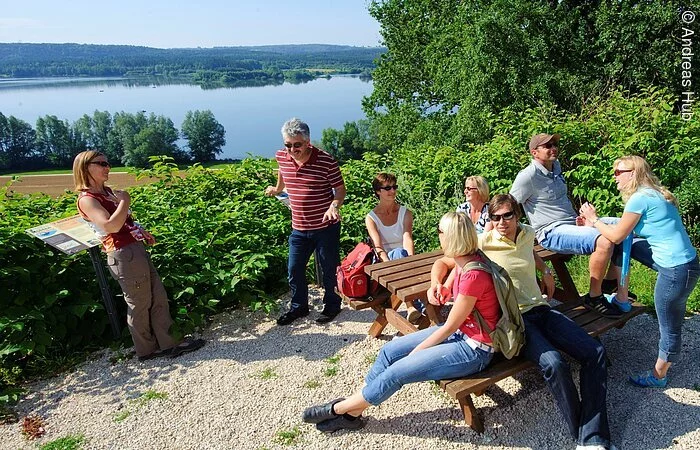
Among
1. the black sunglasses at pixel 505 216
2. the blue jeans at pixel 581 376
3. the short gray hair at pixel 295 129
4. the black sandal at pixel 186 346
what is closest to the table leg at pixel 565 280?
the blue jeans at pixel 581 376

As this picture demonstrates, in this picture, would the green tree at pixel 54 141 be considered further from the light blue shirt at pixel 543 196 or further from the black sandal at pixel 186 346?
the light blue shirt at pixel 543 196

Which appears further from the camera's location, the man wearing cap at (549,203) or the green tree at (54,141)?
the green tree at (54,141)

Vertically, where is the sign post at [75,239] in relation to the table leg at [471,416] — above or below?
above

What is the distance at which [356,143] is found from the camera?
236ft

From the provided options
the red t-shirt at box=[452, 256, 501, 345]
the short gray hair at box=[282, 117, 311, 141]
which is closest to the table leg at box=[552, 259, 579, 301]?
the red t-shirt at box=[452, 256, 501, 345]

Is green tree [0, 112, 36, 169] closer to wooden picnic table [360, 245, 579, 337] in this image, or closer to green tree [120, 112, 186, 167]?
green tree [120, 112, 186, 167]

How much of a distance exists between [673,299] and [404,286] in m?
1.63

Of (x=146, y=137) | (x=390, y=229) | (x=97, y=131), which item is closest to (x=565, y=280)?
(x=390, y=229)

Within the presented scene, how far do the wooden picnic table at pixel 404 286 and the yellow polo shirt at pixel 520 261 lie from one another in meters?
0.53

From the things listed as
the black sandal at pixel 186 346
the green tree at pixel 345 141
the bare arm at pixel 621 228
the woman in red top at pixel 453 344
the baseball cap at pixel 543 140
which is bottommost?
the green tree at pixel 345 141

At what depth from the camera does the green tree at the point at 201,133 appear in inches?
3132

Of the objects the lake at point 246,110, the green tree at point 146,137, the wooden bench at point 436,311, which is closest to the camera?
the wooden bench at point 436,311

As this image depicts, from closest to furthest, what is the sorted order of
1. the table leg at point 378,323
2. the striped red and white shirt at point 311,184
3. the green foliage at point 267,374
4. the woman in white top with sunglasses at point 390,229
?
the green foliage at point 267,374 < the table leg at point 378,323 < the striped red and white shirt at point 311,184 < the woman in white top with sunglasses at point 390,229

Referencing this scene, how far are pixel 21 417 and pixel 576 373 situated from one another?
3843 mm
